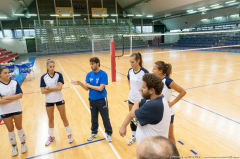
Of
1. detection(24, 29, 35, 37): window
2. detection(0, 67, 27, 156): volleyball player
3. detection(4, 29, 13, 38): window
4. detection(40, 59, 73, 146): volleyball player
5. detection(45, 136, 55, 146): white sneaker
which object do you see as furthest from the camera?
detection(24, 29, 35, 37): window

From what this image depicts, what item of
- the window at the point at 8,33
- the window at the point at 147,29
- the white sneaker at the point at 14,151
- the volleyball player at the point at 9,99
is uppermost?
the window at the point at 147,29

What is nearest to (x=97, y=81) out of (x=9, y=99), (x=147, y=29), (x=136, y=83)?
(x=136, y=83)

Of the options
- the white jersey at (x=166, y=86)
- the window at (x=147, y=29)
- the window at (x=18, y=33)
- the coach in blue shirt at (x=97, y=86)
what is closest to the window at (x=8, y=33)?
the window at (x=18, y=33)

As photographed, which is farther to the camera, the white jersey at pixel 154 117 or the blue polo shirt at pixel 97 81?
the blue polo shirt at pixel 97 81

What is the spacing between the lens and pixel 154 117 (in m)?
1.51

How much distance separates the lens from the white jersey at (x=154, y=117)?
1.50 meters

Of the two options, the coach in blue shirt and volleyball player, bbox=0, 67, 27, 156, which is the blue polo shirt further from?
volleyball player, bbox=0, 67, 27, 156

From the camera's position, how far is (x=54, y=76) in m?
3.29

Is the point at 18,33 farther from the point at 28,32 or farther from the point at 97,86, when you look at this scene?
the point at 97,86

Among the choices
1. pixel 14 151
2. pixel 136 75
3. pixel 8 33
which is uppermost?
pixel 8 33

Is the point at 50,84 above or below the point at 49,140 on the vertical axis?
above

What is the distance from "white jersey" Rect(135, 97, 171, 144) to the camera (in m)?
1.50

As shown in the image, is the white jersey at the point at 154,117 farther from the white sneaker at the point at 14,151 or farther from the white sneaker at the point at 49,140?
the white sneaker at the point at 14,151

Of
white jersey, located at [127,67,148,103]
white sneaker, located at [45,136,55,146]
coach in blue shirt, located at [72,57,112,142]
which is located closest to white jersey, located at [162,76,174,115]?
white jersey, located at [127,67,148,103]
